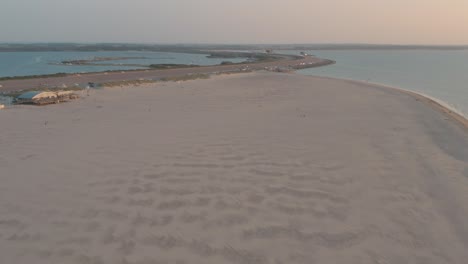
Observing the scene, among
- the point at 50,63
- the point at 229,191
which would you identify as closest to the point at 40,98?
the point at 229,191

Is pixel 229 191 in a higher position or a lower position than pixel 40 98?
lower

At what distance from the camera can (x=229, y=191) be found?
30.7 feet

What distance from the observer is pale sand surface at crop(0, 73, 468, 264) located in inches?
269

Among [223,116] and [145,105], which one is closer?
[223,116]

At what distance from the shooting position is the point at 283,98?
93.9ft

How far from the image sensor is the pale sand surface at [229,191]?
22.4 feet

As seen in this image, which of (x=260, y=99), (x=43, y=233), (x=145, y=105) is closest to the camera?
(x=43, y=233)

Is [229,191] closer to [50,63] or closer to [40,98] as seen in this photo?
[40,98]

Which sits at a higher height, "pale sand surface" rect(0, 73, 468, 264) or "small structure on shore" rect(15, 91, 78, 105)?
"small structure on shore" rect(15, 91, 78, 105)

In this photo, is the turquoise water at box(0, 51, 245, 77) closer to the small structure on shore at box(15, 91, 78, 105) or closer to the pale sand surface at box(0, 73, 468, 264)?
the small structure on shore at box(15, 91, 78, 105)

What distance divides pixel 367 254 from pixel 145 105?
758 inches

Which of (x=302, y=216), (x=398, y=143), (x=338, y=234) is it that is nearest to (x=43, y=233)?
(x=302, y=216)

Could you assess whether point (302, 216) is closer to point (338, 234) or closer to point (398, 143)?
point (338, 234)

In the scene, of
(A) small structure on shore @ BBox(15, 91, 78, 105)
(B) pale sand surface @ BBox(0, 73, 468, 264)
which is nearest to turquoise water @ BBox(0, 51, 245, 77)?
(A) small structure on shore @ BBox(15, 91, 78, 105)
